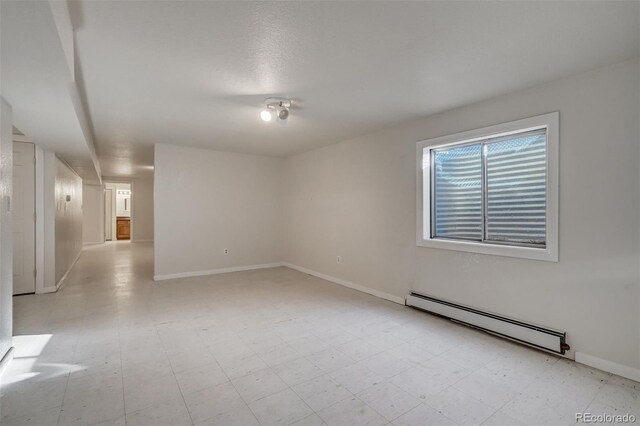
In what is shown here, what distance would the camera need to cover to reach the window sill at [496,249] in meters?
2.70

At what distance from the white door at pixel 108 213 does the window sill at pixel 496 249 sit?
12211mm

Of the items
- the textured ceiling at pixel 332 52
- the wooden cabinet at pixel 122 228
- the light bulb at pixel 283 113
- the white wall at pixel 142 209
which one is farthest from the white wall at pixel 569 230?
the wooden cabinet at pixel 122 228

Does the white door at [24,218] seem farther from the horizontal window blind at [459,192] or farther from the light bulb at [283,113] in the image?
the horizontal window blind at [459,192]

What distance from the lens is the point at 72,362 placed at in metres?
2.46

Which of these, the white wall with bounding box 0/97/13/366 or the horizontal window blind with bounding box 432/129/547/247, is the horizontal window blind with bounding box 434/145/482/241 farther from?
the white wall with bounding box 0/97/13/366

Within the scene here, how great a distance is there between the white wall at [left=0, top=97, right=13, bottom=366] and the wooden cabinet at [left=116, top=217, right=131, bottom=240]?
429 inches

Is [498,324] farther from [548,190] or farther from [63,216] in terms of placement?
[63,216]

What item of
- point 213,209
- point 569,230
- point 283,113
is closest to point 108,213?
point 213,209

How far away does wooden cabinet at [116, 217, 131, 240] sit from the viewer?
12113 millimetres

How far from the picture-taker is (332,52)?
221 centimetres

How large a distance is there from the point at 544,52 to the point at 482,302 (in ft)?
7.53

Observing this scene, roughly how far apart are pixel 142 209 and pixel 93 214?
1.45 meters

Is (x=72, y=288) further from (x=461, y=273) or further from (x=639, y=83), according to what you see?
(x=639, y=83)

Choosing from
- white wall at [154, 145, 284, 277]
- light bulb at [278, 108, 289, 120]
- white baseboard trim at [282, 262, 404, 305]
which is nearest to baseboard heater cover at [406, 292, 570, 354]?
white baseboard trim at [282, 262, 404, 305]
